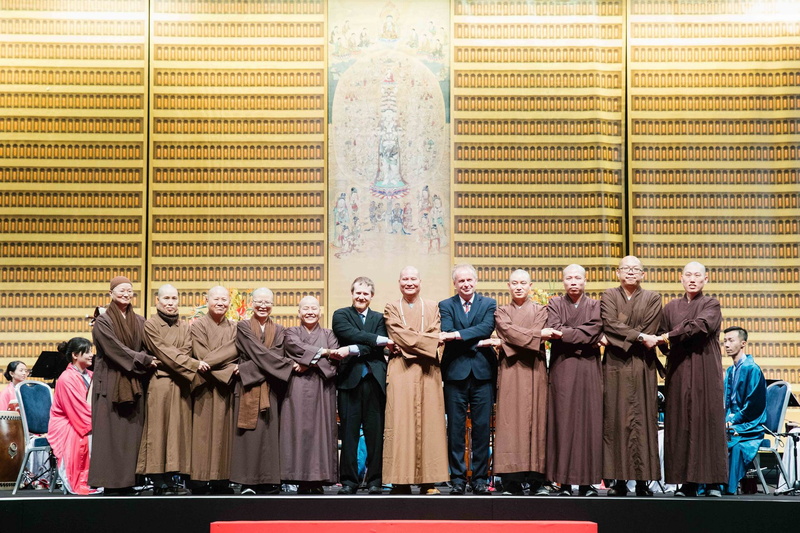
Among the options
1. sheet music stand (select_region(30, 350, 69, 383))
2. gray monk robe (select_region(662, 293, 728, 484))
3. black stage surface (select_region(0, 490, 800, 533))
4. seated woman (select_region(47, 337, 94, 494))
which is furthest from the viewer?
sheet music stand (select_region(30, 350, 69, 383))

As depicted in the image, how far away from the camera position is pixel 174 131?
9.92 meters

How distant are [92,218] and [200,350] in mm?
4445

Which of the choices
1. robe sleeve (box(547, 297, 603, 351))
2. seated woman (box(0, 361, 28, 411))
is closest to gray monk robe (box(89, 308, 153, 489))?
robe sleeve (box(547, 297, 603, 351))

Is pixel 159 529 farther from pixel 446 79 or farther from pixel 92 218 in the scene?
pixel 446 79

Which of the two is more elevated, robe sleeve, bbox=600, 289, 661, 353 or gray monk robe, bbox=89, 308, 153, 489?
robe sleeve, bbox=600, 289, 661, 353

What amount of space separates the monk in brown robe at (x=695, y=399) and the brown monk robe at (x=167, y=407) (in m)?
2.93

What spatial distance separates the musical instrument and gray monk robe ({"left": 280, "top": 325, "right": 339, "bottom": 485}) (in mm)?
2300

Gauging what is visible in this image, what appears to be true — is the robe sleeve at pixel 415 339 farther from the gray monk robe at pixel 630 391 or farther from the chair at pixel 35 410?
the chair at pixel 35 410

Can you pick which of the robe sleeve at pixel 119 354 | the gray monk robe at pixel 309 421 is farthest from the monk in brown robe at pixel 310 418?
the robe sleeve at pixel 119 354

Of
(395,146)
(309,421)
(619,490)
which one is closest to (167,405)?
(309,421)

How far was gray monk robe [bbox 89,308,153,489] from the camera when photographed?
18.8 feet

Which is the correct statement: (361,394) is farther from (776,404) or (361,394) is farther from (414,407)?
(776,404)

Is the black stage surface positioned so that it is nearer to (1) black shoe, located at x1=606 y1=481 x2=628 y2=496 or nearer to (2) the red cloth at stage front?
(1) black shoe, located at x1=606 y1=481 x2=628 y2=496

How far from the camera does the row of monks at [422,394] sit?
18.6 ft
